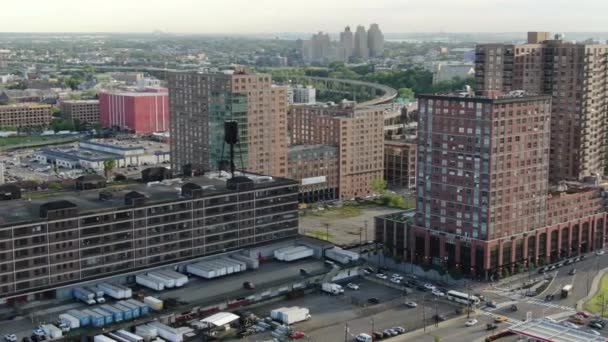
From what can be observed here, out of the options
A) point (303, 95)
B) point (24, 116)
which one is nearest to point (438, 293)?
point (24, 116)

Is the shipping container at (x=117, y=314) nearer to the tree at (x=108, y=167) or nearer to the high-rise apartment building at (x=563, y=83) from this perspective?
the high-rise apartment building at (x=563, y=83)

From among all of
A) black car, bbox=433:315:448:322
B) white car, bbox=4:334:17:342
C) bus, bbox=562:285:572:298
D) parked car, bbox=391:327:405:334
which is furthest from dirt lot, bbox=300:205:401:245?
white car, bbox=4:334:17:342

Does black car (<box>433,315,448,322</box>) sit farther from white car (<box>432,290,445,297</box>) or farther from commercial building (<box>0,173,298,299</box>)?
commercial building (<box>0,173,298,299</box>)

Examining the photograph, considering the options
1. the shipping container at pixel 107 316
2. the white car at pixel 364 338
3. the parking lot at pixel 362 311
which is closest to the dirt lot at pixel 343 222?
the parking lot at pixel 362 311

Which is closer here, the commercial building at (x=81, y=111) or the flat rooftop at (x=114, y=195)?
the flat rooftop at (x=114, y=195)

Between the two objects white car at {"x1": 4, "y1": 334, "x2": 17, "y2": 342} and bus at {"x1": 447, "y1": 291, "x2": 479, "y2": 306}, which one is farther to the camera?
bus at {"x1": 447, "y1": 291, "x2": 479, "y2": 306}

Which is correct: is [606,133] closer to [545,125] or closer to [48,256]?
[545,125]
